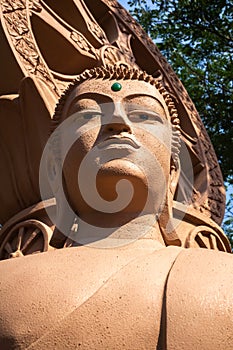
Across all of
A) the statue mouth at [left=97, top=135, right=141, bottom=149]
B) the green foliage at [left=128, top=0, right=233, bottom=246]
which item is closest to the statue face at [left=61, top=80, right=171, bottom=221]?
the statue mouth at [left=97, top=135, right=141, bottom=149]

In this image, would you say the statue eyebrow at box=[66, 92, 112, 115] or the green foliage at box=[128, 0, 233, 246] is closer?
the statue eyebrow at box=[66, 92, 112, 115]

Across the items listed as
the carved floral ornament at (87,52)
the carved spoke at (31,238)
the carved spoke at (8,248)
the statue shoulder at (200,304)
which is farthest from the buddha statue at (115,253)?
the carved floral ornament at (87,52)

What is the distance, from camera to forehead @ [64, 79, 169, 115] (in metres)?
3.17

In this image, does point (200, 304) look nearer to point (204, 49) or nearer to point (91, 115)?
point (91, 115)

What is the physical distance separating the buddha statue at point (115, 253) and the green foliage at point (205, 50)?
297cm

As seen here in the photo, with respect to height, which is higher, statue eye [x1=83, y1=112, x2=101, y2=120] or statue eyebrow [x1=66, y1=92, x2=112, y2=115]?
statue eyebrow [x1=66, y1=92, x2=112, y2=115]

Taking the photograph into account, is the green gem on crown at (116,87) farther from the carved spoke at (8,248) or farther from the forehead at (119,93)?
the carved spoke at (8,248)

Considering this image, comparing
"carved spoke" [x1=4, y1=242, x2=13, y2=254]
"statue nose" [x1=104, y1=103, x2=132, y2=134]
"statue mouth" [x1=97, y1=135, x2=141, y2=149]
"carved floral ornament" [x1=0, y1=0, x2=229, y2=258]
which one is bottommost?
"carved spoke" [x1=4, y1=242, x2=13, y2=254]

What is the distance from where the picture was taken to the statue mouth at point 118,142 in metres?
2.97

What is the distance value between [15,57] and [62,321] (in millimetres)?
1677

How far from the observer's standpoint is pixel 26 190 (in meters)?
3.66

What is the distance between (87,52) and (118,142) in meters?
1.20

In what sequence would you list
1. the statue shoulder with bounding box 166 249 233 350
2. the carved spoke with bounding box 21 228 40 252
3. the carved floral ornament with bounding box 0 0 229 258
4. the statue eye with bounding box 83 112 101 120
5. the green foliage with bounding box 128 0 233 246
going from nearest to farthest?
1. the statue shoulder with bounding box 166 249 233 350
2. the statue eye with bounding box 83 112 101 120
3. the carved spoke with bounding box 21 228 40 252
4. the carved floral ornament with bounding box 0 0 229 258
5. the green foliage with bounding box 128 0 233 246

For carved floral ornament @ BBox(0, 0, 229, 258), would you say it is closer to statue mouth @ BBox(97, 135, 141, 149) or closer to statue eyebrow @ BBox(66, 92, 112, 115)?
statue eyebrow @ BBox(66, 92, 112, 115)
